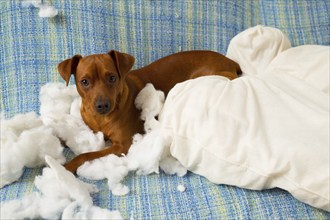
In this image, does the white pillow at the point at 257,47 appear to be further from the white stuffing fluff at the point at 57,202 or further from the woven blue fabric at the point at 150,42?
the white stuffing fluff at the point at 57,202

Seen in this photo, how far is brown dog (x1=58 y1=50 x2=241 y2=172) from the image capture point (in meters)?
1.47

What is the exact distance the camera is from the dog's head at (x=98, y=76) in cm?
146

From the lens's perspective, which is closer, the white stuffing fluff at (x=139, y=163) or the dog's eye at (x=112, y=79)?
the white stuffing fluff at (x=139, y=163)

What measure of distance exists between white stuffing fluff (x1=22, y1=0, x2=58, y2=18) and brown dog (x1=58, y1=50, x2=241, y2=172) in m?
0.32

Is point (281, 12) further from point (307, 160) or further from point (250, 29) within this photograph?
point (307, 160)

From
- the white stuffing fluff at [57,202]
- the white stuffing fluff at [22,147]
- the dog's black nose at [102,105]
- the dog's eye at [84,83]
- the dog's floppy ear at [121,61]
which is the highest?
the dog's floppy ear at [121,61]

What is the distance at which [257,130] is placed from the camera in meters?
1.23

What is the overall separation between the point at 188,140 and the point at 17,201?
62 centimetres

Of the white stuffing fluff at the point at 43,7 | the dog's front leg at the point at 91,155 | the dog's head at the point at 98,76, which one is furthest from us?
the white stuffing fluff at the point at 43,7

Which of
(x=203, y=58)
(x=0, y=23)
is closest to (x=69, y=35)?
(x=0, y=23)

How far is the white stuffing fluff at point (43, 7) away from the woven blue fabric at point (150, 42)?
25 millimetres

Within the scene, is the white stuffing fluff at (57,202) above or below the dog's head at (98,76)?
below

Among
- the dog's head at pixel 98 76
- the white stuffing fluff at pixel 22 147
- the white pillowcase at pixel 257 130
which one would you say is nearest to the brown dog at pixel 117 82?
the dog's head at pixel 98 76

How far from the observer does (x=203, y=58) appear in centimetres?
189
